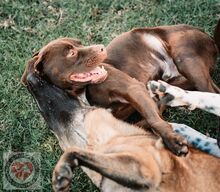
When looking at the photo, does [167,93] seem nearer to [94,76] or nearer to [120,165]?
[94,76]

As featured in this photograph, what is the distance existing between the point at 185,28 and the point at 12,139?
2.00 meters

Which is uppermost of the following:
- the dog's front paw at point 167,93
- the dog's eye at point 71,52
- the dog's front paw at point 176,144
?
the dog's eye at point 71,52

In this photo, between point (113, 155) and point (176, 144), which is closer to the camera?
point (113, 155)

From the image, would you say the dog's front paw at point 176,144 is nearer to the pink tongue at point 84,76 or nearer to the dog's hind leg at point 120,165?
the dog's hind leg at point 120,165

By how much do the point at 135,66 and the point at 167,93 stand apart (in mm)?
697

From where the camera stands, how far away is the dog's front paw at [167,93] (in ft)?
15.8

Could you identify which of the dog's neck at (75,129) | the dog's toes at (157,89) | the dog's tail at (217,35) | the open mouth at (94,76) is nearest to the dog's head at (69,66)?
the open mouth at (94,76)

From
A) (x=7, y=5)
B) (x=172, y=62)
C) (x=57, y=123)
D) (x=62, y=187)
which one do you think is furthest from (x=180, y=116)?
(x=7, y=5)

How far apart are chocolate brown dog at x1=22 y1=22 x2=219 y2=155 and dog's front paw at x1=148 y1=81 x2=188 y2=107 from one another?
0.11m

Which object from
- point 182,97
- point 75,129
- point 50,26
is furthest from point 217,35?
point 50,26

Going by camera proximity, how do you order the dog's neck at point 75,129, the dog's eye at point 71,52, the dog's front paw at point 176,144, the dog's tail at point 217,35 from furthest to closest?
1. the dog's tail at point 217,35
2. the dog's eye at point 71,52
3. the dog's neck at point 75,129
4. the dog's front paw at point 176,144

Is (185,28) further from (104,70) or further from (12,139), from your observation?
(12,139)

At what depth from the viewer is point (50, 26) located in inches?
263

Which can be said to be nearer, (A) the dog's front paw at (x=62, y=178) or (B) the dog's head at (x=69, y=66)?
(A) the dog's front paw at (x=62, y=178)
